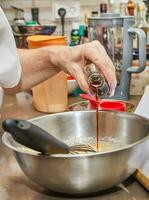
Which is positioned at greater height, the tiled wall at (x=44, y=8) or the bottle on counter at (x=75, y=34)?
the tiled wall at (x=44, y=8)

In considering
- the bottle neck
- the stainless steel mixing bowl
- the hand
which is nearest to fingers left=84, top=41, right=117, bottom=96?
the hand

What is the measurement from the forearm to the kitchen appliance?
239 millimetres

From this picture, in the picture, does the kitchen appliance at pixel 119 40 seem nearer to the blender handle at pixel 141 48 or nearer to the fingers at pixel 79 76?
the blender handle at pixel 141 48

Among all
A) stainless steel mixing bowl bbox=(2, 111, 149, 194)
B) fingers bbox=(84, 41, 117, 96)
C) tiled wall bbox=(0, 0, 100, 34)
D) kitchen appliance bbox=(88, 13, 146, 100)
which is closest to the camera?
stainless steel mixing bowl bbox=(2, 111, 149, 194)

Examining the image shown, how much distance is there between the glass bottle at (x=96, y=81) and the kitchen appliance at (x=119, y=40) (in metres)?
0.43

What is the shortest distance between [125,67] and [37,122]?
22.3 inches

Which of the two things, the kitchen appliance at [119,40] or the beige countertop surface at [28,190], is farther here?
the kitchen appliance at [119,40]

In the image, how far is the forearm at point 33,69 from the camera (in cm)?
111

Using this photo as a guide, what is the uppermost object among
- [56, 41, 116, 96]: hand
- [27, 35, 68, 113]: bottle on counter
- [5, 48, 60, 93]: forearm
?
[56, 41, 116, 96]: hand

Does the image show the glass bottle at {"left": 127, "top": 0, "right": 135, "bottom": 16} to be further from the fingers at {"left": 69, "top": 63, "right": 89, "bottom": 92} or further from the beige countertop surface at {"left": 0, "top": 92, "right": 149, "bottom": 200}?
the beige countertop surface at {"left": 0, "top": 92, "right": 149, "bottom": 200}

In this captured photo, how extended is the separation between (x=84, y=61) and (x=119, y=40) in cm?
39

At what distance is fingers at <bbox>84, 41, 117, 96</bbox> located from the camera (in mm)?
793

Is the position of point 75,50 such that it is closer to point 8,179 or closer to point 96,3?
point 8,179

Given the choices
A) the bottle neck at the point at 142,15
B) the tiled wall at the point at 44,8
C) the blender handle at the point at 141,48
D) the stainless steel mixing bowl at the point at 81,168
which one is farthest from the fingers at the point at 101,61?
the tiled wall at the point at 44,8
